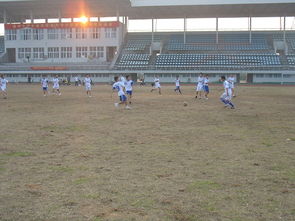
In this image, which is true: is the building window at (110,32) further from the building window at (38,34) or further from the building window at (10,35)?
the building window at (10,35)

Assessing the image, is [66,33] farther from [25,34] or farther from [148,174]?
[148,174]

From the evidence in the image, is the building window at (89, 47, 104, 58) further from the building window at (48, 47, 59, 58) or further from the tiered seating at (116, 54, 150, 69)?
the building window at (48, 47, 59, 58)

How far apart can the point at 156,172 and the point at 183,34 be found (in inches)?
2921

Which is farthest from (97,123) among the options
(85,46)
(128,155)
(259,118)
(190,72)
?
(85,46)

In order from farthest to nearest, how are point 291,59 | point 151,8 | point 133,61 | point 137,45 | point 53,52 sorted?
point 137,45, point 53,52, point 133,61, point 151,8, point 291,59

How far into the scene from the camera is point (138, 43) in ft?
250

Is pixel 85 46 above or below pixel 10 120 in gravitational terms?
above

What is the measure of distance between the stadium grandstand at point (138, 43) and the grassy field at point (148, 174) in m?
55.2

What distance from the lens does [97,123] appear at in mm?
13289

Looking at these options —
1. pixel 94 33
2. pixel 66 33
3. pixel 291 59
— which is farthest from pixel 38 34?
pixel 291 59

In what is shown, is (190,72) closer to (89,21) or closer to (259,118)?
(89,21)

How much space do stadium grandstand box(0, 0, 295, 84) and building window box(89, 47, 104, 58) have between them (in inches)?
0.8

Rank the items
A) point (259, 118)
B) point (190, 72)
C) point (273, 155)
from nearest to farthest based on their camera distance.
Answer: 1. point (273, 155)
2. point (259, 118)
3. point (190, 72)

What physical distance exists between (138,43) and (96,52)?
9.20 metres
